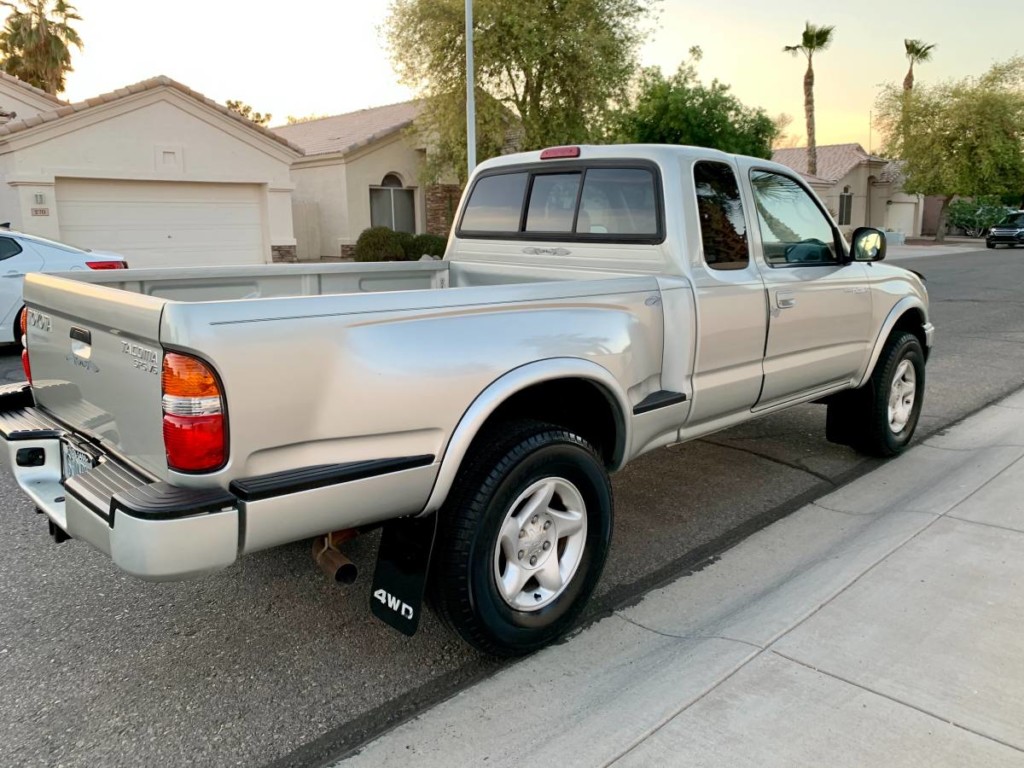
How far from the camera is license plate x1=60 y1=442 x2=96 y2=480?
9.50 feet

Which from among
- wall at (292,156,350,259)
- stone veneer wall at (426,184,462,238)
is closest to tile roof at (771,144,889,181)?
stone veneer wall at (426,184,462,238)

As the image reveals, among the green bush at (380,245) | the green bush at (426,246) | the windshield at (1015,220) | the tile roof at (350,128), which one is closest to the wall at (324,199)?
the tile roof at (350,128)

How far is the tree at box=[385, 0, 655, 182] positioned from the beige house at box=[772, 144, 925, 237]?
78.2 feet

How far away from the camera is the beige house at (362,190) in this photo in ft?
78.7

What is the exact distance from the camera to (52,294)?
3.08 m

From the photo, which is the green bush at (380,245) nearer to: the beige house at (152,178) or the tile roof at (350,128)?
the beige house at (152,178)

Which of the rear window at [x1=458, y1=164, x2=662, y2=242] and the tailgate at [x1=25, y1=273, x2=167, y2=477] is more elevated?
the rear window at [x1=458, y1=164, x2=662, y2=242]

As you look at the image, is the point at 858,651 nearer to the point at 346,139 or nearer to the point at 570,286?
the point at 570,286

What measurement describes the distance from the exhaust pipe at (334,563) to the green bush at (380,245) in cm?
1760

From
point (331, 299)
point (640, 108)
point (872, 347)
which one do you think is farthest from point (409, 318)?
point (640, 108)

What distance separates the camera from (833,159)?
46.0m

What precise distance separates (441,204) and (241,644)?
23391 millimetres

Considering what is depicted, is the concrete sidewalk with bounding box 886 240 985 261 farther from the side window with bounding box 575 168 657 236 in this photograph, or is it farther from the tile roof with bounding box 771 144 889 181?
the side window with bounding box 575 168 657 236

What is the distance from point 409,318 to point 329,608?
154 centimetres
